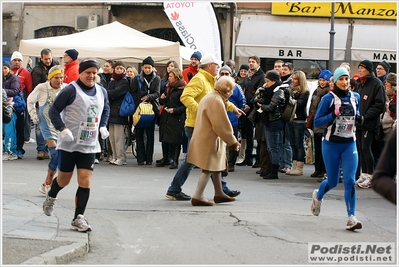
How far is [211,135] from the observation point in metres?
→ 10.1

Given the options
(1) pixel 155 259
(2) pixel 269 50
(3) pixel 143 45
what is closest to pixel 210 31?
(3) pixel 143 45

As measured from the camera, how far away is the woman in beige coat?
9.97m

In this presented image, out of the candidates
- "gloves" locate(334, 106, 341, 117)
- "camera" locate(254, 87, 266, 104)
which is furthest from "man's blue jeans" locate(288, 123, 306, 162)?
"gloves" locate(334, 106, 341, 117)

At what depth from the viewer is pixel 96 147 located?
851 cm

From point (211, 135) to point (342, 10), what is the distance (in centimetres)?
2117

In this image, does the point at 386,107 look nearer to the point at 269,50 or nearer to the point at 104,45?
the point at 104,45

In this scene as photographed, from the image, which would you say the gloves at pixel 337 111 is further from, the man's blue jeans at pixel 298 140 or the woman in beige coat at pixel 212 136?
the man's blue jeans at pixel 298 140

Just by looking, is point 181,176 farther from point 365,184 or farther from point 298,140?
point 298,140

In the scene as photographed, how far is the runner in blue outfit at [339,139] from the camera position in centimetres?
896

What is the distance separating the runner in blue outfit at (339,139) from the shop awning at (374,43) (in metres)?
19.2

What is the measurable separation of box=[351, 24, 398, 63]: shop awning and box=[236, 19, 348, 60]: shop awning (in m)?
0.46

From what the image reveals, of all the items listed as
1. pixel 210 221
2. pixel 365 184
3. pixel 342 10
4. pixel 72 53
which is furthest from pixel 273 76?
pixel 342 10

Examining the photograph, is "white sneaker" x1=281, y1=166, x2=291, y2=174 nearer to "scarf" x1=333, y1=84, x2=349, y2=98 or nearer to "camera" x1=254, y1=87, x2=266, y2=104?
"camera" x1=254, y1=87, x2=266, y2=104

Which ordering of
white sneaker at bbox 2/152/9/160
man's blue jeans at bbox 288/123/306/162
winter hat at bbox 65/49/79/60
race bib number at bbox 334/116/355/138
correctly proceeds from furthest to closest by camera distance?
white sneaker at bbox 2/152/9/160
man's blue jeans at bbox 288/123/306/162
winter hat at bbox 65/49/79/60
race bib number at bbox 334/116/355/138
